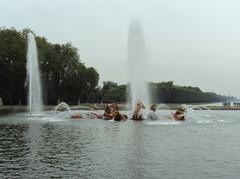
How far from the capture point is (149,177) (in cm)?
1825

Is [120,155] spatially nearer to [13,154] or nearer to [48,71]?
[13,154]

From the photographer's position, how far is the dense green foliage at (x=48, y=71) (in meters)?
96.6

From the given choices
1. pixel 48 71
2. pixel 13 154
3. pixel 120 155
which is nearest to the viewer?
pixel 120 155

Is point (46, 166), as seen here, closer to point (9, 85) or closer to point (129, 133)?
point (129, 133)

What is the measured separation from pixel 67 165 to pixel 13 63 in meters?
79.1

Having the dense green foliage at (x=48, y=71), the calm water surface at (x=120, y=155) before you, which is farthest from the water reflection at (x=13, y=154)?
the dense green foliage at (x=48, y=71)

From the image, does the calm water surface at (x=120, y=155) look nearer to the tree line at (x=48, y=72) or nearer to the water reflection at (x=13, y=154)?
the water reflection at (x=13, y=154)

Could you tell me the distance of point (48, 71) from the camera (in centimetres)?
11269

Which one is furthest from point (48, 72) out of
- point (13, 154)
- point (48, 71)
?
point (13, 154)

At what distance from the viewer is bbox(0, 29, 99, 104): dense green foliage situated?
9656 cm

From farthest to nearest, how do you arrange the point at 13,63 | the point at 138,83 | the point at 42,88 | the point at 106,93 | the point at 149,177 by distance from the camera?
the point at 106,93 → the point at 42,88 → the point at 13,63 → the point at 138,83 → the point at 149,177

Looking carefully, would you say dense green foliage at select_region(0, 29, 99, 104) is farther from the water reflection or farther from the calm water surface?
the calm water surface

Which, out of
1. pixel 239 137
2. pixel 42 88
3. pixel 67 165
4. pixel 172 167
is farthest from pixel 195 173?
pixel 42 88

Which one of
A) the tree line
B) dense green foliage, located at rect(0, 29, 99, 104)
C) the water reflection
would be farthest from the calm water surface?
dense green foliage, located at rect(0, 29, 99, 104)
